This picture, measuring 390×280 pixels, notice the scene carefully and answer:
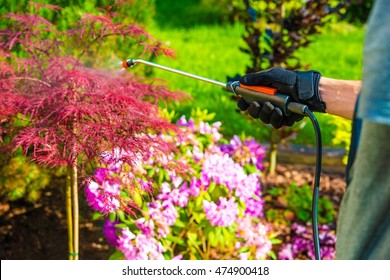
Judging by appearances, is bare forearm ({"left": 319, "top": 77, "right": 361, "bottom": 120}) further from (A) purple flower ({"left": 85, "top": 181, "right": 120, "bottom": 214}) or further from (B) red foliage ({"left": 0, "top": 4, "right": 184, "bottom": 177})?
(A) purple flower ({"left": 85, "top": 181, "right": 120, "bottom": 214})

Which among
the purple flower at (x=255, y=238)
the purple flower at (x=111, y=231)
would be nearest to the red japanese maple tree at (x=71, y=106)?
the purple flower at (x=111, y=231)

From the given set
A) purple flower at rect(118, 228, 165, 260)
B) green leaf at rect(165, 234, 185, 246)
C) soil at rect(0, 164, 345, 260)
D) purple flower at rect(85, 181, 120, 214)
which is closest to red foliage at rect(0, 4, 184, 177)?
purple flower at rect(85, 181, 120, 214)

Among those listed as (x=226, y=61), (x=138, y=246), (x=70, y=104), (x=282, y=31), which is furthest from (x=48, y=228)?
(x=226, y=61)

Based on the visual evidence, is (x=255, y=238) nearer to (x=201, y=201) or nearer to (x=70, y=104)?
(x=201, y=201)

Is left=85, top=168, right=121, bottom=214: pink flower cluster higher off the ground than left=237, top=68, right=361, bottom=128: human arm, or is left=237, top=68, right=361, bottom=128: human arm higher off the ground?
left=237, top=68, right=361, bottom=128: human arm

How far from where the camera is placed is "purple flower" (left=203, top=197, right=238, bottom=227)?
9.68 feet

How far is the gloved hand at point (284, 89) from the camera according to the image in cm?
214

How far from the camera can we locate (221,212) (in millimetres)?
2951

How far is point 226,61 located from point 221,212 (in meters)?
3.78

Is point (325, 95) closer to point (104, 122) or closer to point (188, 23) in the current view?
point (104, 122)

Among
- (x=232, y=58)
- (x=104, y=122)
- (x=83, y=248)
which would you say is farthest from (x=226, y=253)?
(x=232, y=58)

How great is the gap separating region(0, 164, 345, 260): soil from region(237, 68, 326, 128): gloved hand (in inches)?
60.5

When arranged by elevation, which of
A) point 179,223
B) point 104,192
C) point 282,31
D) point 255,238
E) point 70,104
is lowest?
point 255,238

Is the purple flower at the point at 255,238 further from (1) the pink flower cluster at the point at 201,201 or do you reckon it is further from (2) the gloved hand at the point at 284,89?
(2) the gloved hand at the point at 284,89
